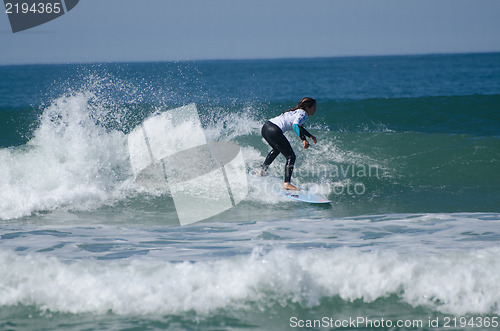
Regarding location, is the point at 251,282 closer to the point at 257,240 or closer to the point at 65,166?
the point at 257,240

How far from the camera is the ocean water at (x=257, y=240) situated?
3.98m

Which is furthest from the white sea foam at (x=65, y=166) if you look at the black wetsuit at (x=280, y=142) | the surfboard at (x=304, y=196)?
the surfboard at (x=304, y=196)

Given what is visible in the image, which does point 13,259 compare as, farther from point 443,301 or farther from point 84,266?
point 443,301

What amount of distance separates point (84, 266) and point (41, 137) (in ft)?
20.4

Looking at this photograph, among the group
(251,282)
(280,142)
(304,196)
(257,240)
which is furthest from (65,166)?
(251,282)

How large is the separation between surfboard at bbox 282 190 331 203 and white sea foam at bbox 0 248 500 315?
3265mm

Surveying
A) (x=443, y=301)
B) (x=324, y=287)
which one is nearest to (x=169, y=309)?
(x=324, y=287)

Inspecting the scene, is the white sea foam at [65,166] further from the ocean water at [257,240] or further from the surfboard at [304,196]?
the surfboard at [304,196]

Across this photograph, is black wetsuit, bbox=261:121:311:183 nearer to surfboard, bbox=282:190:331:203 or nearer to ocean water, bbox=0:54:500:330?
surfboard, bbox=282:190:331:203

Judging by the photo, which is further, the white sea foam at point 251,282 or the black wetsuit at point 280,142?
the black wetsuit at point 280,142

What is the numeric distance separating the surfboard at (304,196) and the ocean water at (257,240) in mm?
172

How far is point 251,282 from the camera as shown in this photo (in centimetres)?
421

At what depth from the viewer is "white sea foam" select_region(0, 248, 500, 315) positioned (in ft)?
13.2

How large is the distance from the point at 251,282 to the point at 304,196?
3.90 m
